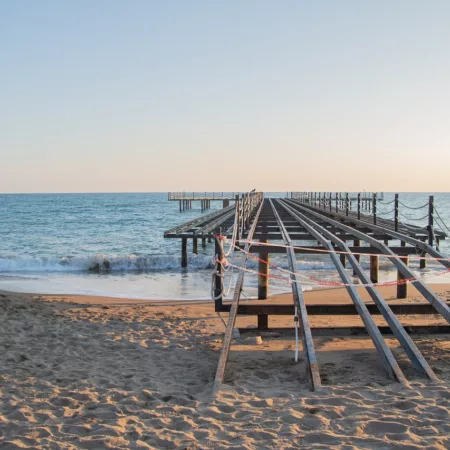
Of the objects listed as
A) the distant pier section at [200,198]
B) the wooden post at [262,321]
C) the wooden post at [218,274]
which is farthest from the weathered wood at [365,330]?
the distant pier section at [200,198]

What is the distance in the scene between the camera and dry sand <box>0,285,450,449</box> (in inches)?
149

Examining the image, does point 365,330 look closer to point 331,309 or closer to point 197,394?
point 331,309

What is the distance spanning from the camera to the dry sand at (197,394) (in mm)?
3797

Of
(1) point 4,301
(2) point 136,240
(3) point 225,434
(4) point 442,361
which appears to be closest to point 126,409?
(3) point 225,434

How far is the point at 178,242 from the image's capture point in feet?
108

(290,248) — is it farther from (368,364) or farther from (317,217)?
(317,217)

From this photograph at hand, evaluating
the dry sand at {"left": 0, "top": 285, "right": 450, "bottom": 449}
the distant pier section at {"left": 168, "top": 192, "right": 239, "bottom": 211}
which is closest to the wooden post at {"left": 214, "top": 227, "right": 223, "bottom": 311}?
the dry sand at {"left": 0, "top": 285, "right": 450, "bottom": 449}

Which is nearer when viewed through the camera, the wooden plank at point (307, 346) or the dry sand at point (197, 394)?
the dry sand at point (197, 394)

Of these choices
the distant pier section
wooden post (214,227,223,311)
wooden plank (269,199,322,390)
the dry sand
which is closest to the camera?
the dry sand

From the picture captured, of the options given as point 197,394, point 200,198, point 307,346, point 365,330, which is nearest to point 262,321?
point 365,330

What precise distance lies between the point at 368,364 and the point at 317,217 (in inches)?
597

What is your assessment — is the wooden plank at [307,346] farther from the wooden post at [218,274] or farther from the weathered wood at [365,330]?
the wooden post at [218,274]

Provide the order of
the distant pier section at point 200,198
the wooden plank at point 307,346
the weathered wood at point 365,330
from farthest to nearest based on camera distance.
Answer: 1. the distant pier section at point 200,198
2. the weathered wood at point 365,330
3. the wooden plank at point 307,346

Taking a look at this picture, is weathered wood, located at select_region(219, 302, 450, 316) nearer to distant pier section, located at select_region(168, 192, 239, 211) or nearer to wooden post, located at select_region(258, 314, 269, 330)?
wooden post, located at select_region(258, 314, 269, 330)
